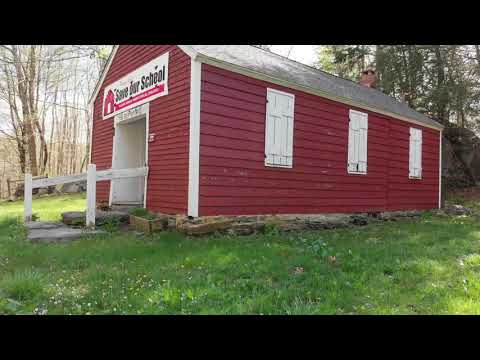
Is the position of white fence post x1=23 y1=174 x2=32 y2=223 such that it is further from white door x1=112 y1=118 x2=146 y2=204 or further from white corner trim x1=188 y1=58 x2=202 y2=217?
white corner trim x1=188 y1=58 x2=202 y2=217

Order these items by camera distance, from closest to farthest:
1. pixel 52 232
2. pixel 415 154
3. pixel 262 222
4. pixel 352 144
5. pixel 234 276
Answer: pixel 234 276 < pixel 52 232 < pixel 262 222 < pixel 352 144 < pixel 415 154

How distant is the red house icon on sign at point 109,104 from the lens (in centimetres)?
1064

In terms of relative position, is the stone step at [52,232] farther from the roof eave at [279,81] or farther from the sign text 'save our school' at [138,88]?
the roof eave at [279,81]

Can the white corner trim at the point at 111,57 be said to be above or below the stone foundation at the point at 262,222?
above

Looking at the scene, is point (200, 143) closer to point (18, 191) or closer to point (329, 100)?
point (329, 100)

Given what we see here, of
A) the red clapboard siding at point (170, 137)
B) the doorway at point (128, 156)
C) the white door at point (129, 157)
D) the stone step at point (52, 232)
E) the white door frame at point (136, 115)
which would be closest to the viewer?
the stone step at point (52, 232)

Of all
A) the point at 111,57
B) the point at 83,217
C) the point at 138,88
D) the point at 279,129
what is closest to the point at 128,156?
the point at 138,88

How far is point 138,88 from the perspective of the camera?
9.37m

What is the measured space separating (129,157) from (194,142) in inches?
170

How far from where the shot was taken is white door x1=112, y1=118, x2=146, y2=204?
33.8 feet

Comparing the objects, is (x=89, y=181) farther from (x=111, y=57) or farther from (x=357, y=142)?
(x=357, y=142)

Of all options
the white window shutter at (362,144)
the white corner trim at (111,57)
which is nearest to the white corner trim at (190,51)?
the white corner trim at (111,57)

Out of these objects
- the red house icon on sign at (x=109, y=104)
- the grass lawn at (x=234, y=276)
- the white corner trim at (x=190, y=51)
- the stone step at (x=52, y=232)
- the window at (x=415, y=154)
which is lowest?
the grass lawn at (x=234, y=276)

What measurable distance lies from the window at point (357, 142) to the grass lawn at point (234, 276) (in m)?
3.70
